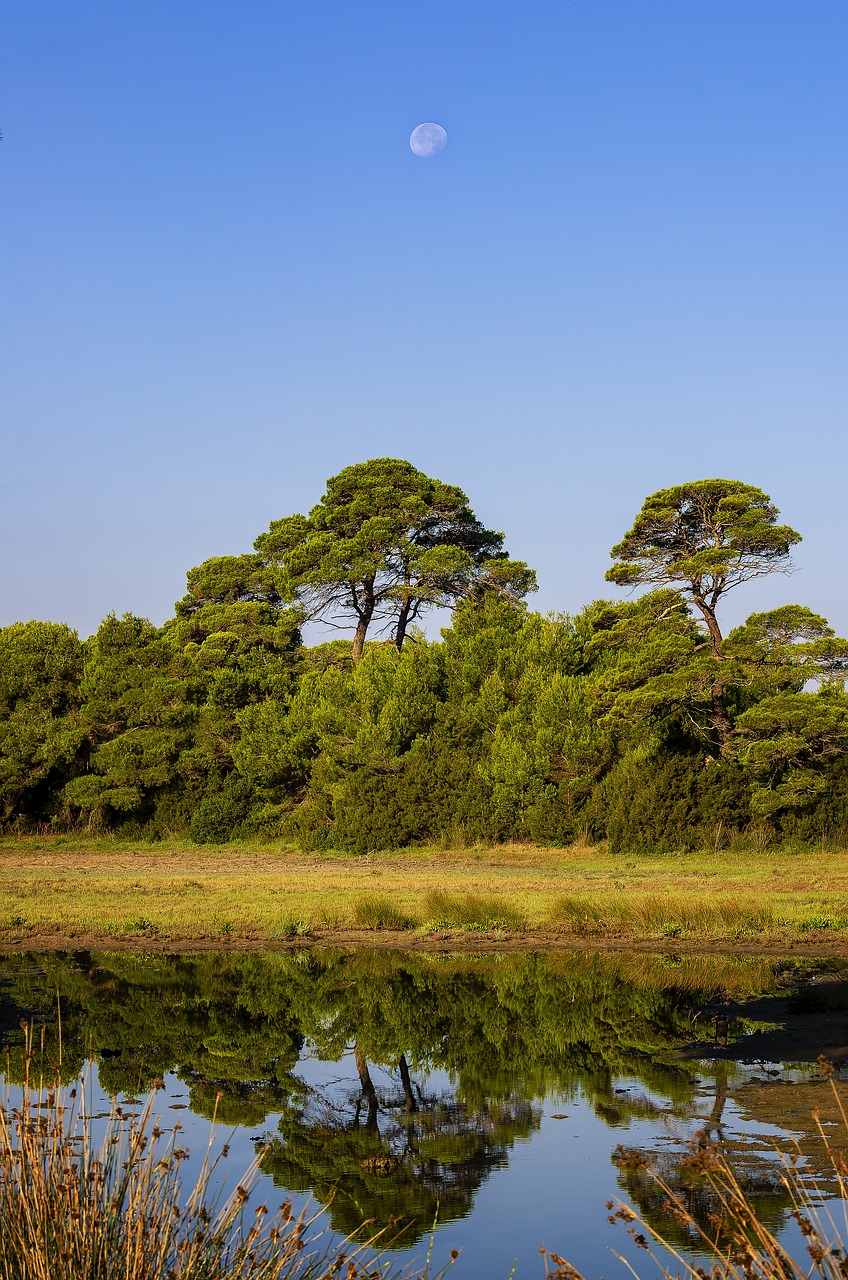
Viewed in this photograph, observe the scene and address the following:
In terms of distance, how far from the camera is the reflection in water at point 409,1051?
8812 millimetres

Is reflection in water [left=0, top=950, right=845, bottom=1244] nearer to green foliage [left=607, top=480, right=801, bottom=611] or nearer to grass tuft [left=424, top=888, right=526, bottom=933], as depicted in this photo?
grass tuft [left=424, top=888, right=526, bottom=933]

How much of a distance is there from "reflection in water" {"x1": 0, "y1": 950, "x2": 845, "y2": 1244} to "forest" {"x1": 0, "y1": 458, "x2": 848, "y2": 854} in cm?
1684

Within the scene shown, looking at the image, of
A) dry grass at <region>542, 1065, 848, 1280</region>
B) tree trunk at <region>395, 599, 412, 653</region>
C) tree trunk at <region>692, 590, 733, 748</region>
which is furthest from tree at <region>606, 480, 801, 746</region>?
dry grass at <region>542, 1065, 848, 1280</region>

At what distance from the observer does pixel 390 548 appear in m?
47.6

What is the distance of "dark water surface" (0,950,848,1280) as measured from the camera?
27.0 feet

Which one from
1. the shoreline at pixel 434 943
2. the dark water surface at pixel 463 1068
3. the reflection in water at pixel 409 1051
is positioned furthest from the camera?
the shoreline at pixel 434 943

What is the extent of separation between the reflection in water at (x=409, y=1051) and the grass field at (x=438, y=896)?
194 centimetres

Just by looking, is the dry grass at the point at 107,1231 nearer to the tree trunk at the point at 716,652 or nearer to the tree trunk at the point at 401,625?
the tree trunk at the point at 716,652

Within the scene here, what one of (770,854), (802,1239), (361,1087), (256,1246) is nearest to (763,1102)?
(802,1239)

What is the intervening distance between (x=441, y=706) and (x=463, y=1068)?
28.4 metres

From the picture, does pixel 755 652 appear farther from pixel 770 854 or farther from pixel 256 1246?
pixel 256 1246

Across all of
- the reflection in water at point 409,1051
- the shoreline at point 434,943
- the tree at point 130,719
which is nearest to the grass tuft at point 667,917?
the shoreline at point 434,943

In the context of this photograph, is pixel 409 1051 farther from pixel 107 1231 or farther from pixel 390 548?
pixel 390 548

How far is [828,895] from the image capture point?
24.3m
